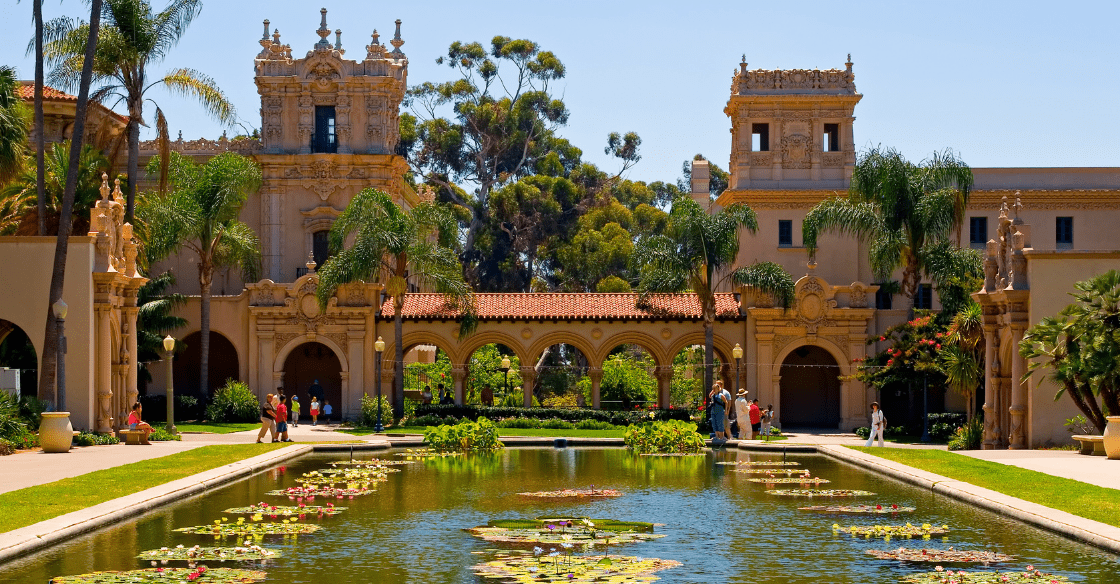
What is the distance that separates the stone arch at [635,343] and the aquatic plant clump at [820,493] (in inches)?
965

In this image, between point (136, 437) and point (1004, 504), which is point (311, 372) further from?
point (1004, 504)

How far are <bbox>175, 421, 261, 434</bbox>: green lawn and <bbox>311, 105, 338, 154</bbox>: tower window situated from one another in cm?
1233

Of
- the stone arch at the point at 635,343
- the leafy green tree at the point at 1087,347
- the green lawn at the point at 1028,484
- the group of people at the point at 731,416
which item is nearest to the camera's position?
the green lawn at the point at 1028,484

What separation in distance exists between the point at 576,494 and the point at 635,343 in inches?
999

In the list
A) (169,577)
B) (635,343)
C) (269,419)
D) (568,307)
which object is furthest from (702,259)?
(169,577)

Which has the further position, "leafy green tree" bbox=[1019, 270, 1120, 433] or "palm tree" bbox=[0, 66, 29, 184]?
"palm tree" bbox=[0, 66, 29, 184]

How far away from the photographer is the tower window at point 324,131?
52.2 metres

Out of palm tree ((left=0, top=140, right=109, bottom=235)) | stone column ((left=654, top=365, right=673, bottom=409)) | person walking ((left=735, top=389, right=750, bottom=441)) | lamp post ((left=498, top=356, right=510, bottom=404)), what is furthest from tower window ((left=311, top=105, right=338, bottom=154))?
person walking ((left=735, top=389, right=750, bottom=441))

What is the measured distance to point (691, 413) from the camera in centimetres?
4384

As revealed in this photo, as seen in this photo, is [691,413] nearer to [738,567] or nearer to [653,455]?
[653,455]

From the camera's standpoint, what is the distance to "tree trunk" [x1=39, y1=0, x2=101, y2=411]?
31125 mm

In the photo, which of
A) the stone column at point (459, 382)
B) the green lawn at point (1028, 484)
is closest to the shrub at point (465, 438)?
the green lawn at point (1028, 484)

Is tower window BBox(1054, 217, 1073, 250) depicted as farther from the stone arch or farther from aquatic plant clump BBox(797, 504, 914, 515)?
aquatic plant clump BBox(797, 504, 914, 515)

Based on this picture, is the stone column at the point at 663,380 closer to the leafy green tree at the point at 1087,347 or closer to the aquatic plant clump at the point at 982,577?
the leafy green tree at the point at 1087,347
